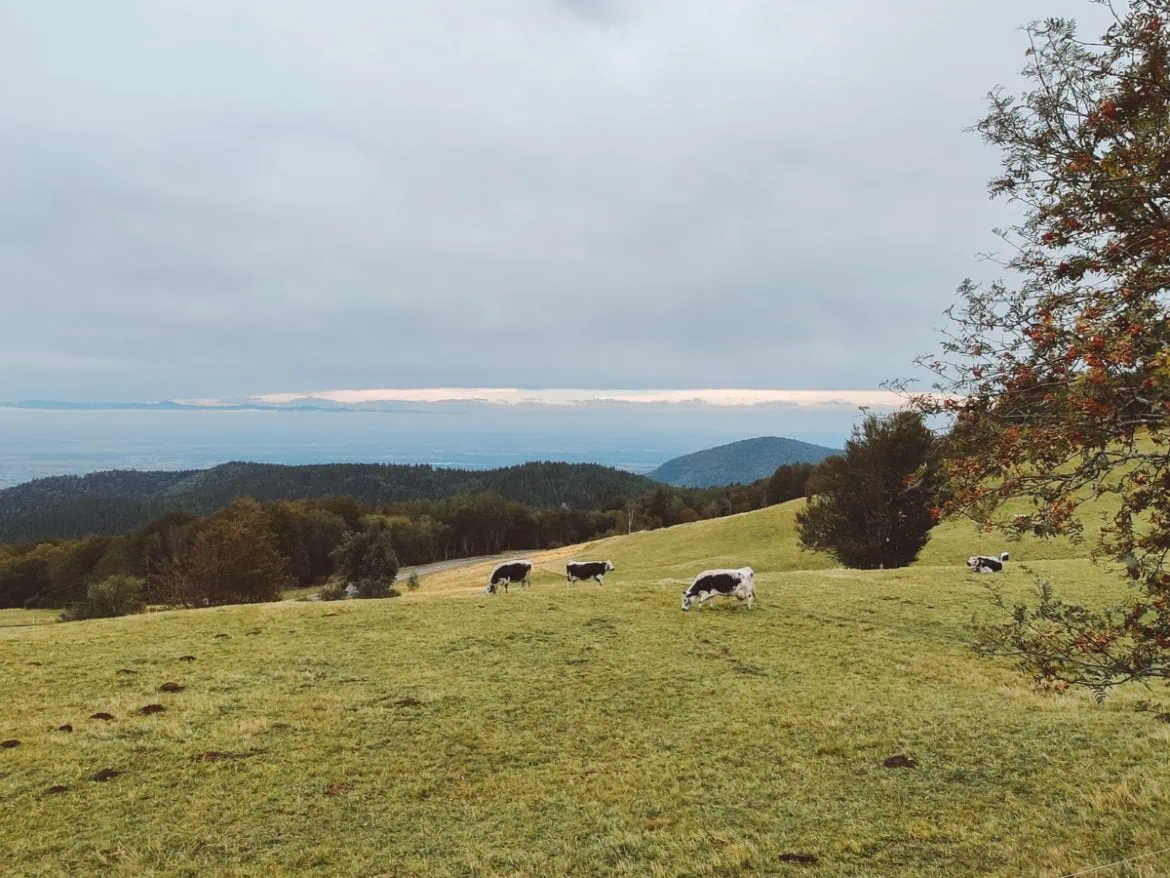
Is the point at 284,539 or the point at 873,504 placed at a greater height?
the point at 873,504

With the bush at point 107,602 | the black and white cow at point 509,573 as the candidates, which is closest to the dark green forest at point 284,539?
the bush at point 107,602

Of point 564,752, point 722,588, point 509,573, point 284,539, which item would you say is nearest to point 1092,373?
point 564,752

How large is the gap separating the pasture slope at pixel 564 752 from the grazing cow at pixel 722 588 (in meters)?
1.52

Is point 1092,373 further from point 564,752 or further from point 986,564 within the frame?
point 986,564

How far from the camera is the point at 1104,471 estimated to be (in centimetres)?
607

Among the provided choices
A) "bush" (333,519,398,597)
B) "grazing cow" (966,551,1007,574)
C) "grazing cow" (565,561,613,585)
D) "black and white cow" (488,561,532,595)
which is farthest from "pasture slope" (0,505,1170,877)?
"bush" (333,519,398,597)

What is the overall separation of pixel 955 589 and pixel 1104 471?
899 inches

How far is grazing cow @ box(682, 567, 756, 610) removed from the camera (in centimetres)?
2298

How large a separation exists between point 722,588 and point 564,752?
12179 millimetres

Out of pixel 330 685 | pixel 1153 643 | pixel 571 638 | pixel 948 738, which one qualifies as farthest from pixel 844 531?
pixel 1153 643

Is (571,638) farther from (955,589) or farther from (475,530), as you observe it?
(475,530)

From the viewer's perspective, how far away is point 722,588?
2306 cm

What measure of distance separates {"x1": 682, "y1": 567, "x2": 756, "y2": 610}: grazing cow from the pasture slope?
1.52 m

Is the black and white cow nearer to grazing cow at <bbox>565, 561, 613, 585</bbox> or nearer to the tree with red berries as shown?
grazing cow at <bbox>565, 561, 613, 585</bbox>
